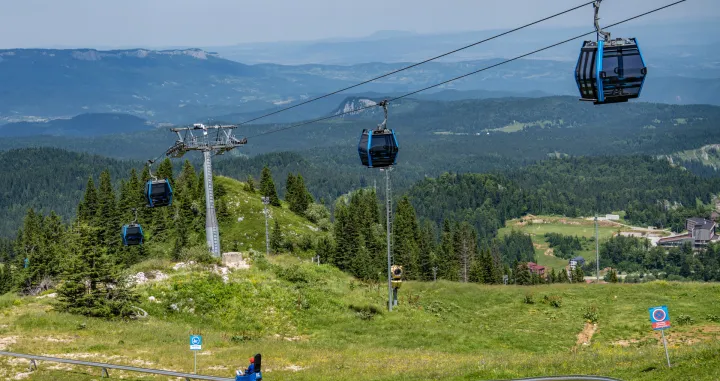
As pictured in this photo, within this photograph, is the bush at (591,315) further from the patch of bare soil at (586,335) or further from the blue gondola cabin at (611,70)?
the blue gondola cabin at (611,70)

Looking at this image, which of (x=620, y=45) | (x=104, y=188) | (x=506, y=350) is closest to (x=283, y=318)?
(x=506, y=350)

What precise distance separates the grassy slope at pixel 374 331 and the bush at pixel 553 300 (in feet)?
1.41

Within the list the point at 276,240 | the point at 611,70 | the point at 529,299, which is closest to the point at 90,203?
the point at 276,240

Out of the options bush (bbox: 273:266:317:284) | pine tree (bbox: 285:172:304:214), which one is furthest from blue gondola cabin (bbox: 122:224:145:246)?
pine tree (bbox: 285:172:304:214)

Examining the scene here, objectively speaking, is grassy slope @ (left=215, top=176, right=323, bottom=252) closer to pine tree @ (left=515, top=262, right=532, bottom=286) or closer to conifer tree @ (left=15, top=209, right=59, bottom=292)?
conifer tree @ (left=15, top=209, right=59, bottom=292)

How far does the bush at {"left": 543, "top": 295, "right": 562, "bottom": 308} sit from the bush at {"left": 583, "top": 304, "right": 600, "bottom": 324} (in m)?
2.26

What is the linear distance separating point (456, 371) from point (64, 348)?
19166 millimetres

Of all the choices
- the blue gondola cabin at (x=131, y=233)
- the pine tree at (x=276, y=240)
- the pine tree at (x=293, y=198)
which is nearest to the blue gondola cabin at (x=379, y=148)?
the blue gondola cabin at (x=131, y=233)

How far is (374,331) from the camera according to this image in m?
49.8

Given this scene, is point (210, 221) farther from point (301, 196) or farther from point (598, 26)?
point (301, 196)

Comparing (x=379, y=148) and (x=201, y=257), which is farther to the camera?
(x=201, y=257)

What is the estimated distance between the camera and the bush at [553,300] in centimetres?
5710

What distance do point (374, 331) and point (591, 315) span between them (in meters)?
15.3

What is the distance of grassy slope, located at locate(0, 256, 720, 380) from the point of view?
33.0 meters
